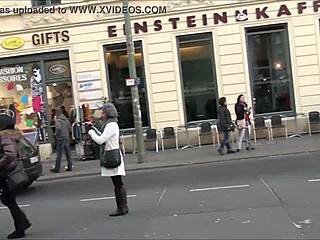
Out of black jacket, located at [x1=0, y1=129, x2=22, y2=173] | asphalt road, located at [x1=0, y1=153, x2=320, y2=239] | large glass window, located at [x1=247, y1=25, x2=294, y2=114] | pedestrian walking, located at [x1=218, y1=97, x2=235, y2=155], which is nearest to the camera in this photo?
asphalt road, located at [x1=0, y1=153, x2=320, y2=239]

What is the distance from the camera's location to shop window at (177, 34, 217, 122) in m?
20.0

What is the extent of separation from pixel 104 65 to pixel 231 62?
4.24 metres

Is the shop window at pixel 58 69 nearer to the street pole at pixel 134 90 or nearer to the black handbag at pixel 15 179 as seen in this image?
the street pole at pixel 134 90

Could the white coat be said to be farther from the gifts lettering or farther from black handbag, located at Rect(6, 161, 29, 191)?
the gifts lettering

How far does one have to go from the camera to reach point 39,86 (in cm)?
2059

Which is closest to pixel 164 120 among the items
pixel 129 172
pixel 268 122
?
pixel 268 122

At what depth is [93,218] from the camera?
350 inches

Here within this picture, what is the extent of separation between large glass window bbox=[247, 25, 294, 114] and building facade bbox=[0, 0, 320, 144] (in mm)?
33

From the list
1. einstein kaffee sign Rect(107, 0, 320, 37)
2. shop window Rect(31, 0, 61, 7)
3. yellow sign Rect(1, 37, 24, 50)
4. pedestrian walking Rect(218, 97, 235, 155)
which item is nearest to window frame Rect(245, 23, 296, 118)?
einstein kaffee sign Rect(107, 0, 320, 37)

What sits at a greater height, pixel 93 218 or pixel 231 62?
pixel 231 62

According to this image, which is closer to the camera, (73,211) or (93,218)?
(93,218)

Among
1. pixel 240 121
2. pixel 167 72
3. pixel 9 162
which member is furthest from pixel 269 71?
pixel 9 162

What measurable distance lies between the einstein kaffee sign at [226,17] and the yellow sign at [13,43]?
12.9ft

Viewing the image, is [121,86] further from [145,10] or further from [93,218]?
[93,218]
